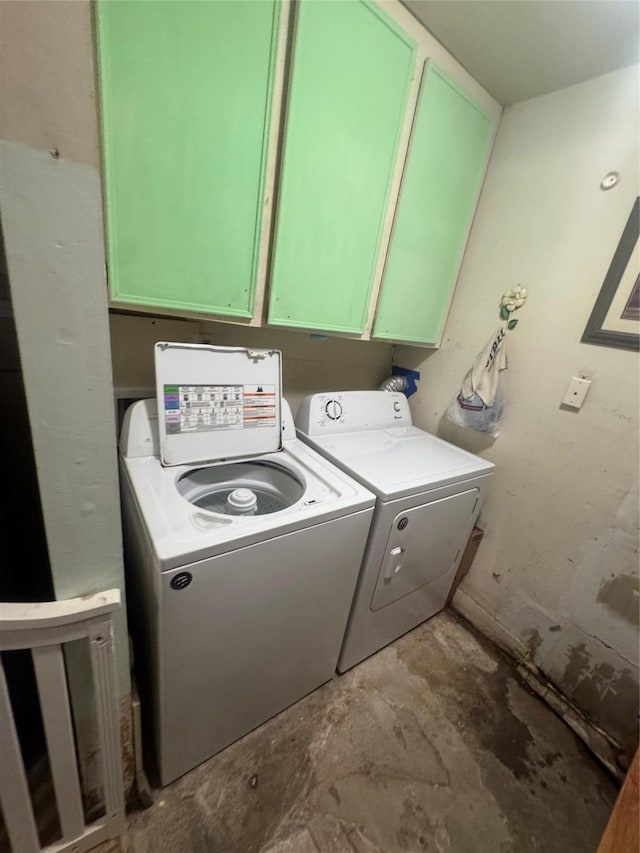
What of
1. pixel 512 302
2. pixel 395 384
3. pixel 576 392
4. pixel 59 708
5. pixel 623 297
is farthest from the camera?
pixel 395 384

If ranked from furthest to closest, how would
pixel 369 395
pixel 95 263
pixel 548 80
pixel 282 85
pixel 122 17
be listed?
pixel 369 395 → pixel 548 80 → pixel 282 85 → pixel 122 17 → pixel 95 263

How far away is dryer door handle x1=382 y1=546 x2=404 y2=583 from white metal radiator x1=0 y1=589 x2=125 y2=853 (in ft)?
2.96

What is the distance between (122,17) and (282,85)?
0.44 meters

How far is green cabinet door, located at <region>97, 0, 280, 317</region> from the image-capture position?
2.61 ft

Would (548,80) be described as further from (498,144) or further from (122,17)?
(122,17)

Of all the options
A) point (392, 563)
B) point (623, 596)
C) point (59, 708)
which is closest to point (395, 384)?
point (392, 563)

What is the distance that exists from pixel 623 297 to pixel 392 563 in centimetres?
133

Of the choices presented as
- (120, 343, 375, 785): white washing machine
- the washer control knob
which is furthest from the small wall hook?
(120, 343, 375, 785): white washing machine

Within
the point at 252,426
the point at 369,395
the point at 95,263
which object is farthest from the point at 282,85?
the point at 369,395

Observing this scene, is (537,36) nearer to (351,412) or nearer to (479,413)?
(479,413)

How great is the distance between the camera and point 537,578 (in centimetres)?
155

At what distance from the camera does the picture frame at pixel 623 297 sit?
120 cm

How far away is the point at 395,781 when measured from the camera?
3.85 feet

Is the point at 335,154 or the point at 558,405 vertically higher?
the point at 335,154
